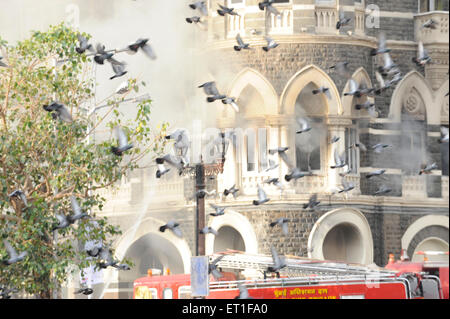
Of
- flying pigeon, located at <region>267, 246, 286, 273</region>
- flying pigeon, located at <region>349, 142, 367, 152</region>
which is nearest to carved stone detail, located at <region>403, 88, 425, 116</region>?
flying pigeon, located at <region>349, 142, 367, 152</region>

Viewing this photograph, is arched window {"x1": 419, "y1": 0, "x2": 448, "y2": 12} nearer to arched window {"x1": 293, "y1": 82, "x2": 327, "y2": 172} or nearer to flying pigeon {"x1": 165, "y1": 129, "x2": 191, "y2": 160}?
arched window {"x1": 293, "y1": 82, "x2": 327, "y2": 172}

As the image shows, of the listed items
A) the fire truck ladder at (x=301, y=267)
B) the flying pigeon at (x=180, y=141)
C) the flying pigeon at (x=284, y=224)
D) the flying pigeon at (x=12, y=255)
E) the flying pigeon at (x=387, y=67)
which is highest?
the flying pigeon at (x=387, y=67)

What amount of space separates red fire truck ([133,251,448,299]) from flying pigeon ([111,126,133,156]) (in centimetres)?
443

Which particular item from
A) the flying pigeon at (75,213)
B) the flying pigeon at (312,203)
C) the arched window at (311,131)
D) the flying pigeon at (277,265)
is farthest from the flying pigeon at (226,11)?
the flying pigeon at (75,213)

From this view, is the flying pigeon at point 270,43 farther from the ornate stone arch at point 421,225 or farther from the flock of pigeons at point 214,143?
the ornate stone arch at point 421,225

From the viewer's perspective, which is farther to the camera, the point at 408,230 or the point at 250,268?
the point at 408,230

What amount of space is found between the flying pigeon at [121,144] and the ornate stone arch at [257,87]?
11.2 m

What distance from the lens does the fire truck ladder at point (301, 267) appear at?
26.7 metres

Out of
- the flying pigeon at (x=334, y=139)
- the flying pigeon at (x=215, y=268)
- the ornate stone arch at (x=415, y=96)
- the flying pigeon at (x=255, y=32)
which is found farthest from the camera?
the ornate stone arch at (x=415, y=96)

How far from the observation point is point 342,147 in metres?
34.8
